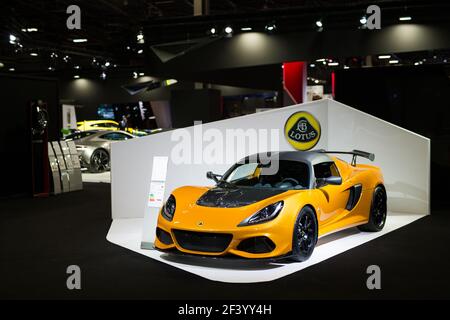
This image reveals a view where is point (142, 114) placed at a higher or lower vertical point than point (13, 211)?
higher

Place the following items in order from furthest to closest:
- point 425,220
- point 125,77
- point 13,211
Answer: point 125,77 → point 13,211 → point 425,220

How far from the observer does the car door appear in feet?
19.1

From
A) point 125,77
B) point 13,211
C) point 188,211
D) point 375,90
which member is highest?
point 125,77

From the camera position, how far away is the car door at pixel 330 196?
19.1ft

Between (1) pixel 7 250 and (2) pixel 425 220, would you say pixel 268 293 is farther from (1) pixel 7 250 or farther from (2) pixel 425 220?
(2) pixel 425 220

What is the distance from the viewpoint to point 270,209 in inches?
202

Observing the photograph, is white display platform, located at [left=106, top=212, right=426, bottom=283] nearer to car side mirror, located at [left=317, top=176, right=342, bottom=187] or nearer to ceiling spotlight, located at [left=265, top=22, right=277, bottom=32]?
car side mirror, located at [left=317, top=176, right=342, bottom=187]

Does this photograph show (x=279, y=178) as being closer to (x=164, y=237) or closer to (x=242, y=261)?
(x=242, y=261)

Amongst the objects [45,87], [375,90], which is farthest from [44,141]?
[375,90]

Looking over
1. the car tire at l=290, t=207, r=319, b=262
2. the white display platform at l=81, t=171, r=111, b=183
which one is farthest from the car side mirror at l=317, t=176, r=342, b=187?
the white display platform at l=81, t=171, r=111, b=183

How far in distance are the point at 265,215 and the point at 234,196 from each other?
51 centimetres

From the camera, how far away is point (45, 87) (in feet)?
38.9

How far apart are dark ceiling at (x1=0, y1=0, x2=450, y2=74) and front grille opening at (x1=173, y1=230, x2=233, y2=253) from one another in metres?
8.91
